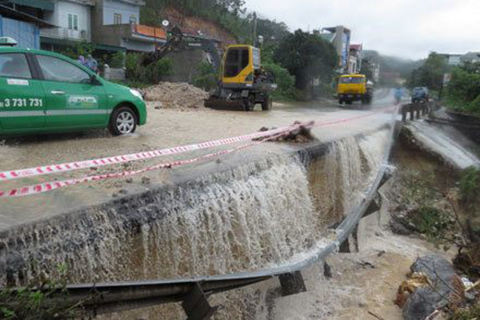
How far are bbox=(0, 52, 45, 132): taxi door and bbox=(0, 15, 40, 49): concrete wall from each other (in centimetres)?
1254

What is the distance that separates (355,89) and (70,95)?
25.0m

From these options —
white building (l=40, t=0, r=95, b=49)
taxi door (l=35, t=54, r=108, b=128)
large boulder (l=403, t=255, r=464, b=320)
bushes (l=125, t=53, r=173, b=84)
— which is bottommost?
large boulder (l=403, t=255, r=464, b=320)

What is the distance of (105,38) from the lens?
102ft

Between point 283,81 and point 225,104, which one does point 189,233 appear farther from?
point 283,81

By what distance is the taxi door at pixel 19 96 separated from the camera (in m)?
5.95

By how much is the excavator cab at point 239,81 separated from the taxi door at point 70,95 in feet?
32.2

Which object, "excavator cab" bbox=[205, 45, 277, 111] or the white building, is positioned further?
the white building

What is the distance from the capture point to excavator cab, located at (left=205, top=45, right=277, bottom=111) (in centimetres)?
1670

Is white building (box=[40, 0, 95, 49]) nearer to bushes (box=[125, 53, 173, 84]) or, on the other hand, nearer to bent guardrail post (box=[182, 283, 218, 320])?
bushes (box=[125, 53, 173, 84])

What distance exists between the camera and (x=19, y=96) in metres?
6.05

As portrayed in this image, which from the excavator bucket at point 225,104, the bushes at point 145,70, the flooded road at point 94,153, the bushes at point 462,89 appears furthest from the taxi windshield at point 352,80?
the flooded road at point 94,153

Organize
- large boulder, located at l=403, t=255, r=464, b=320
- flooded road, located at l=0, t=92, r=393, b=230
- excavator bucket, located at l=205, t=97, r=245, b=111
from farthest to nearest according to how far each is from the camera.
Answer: excavator bucket, located at l=205, t=97, r=245, b=111 → large boulder, located at l=403, t=255, r=464, b=320 → flooded road, located at l=0, t=92, r=393, b=230

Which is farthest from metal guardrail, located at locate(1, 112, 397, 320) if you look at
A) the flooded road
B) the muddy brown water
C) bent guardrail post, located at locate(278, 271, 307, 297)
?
the flooded road

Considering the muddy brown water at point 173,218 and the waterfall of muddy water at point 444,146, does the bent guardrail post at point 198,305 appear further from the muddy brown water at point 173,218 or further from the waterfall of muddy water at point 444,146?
the waterfall of muddy water at point 444,146
